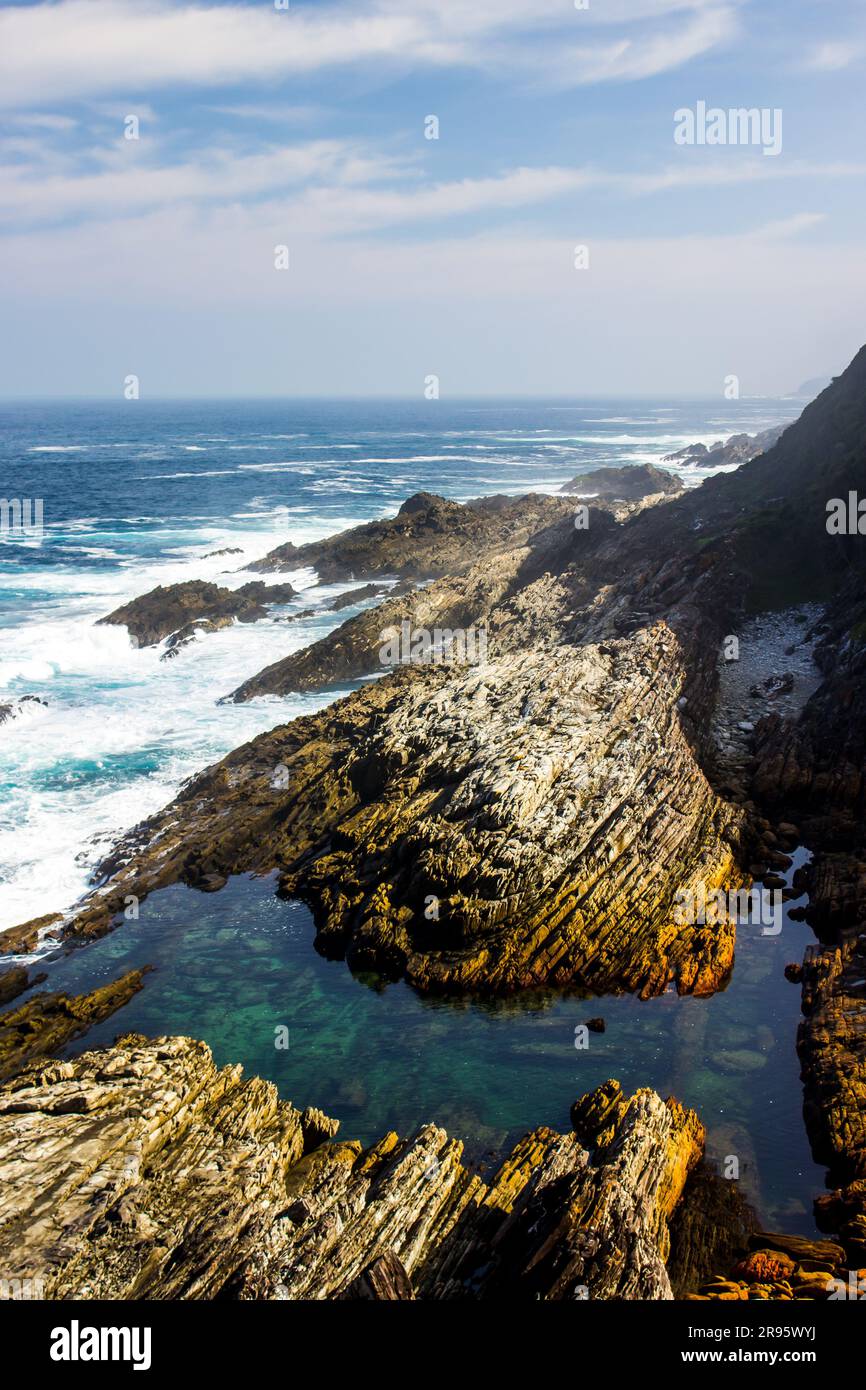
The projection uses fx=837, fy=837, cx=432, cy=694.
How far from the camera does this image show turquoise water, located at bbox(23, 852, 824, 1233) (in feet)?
48.3

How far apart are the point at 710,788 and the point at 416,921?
32.7 ft

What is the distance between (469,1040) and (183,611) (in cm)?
3705

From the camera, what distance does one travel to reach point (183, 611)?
160 feet

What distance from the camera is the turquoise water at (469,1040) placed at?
14.7 m

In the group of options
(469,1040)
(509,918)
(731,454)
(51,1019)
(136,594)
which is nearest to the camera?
(469,1040)

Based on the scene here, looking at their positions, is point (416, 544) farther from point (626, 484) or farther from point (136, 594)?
point (626, 484)

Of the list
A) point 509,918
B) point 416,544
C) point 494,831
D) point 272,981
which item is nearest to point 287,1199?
point 272,981

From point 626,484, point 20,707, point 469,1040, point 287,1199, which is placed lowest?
point 469,1040

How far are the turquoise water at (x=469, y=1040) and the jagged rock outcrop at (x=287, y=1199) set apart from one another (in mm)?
1154

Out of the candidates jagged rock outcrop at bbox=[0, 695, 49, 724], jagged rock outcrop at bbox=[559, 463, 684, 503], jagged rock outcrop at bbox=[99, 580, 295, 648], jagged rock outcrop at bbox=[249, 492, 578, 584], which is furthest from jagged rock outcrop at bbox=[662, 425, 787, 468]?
jagged rock outcrop at bbox=[0, 695, 49, 724]

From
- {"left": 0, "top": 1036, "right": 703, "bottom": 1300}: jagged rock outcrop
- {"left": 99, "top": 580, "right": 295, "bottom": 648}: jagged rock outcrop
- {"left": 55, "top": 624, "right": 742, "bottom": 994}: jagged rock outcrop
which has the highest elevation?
{"left": 99, "top": 580, "right": 295, "bottom": 648}: jagged rock outcrop

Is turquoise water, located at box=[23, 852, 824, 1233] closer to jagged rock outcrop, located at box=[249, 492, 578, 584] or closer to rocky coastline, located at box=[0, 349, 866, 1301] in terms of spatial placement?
rocky coastline, located at box=[0, 349, 866, 1301]

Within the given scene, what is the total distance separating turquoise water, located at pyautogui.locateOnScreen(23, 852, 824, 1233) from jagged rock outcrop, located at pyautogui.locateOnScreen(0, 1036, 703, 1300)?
115cm

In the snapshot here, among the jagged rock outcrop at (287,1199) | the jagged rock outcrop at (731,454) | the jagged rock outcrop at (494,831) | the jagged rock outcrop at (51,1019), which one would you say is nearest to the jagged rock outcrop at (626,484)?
the jagged rock outcrop at (731,454)
